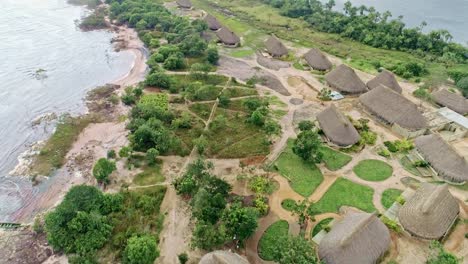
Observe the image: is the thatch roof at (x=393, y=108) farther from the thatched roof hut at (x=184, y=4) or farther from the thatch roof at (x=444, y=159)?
the thatched roof hut at (x=184, y=4)

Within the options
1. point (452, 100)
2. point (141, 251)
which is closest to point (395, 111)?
point (452, 100)

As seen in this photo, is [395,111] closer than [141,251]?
No

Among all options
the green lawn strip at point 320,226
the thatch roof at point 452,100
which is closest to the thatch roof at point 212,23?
the thatch roof at point 452,100

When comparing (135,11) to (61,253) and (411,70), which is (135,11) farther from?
(61,253)

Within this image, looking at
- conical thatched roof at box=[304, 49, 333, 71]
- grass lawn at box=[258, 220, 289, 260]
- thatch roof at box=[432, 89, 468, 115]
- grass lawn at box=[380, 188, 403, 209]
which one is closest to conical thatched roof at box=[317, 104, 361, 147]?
grass lawn at box=[380, 188, 403, 209]

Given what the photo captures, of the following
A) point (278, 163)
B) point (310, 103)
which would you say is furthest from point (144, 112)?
point (310, 103)

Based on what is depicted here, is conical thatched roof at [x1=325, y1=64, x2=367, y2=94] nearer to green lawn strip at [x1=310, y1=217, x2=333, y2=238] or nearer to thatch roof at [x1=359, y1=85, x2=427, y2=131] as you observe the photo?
thatch roof at [x1=359, y1=85, x2=427, y2=131]

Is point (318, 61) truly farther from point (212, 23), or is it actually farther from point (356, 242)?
point (356, 242)
